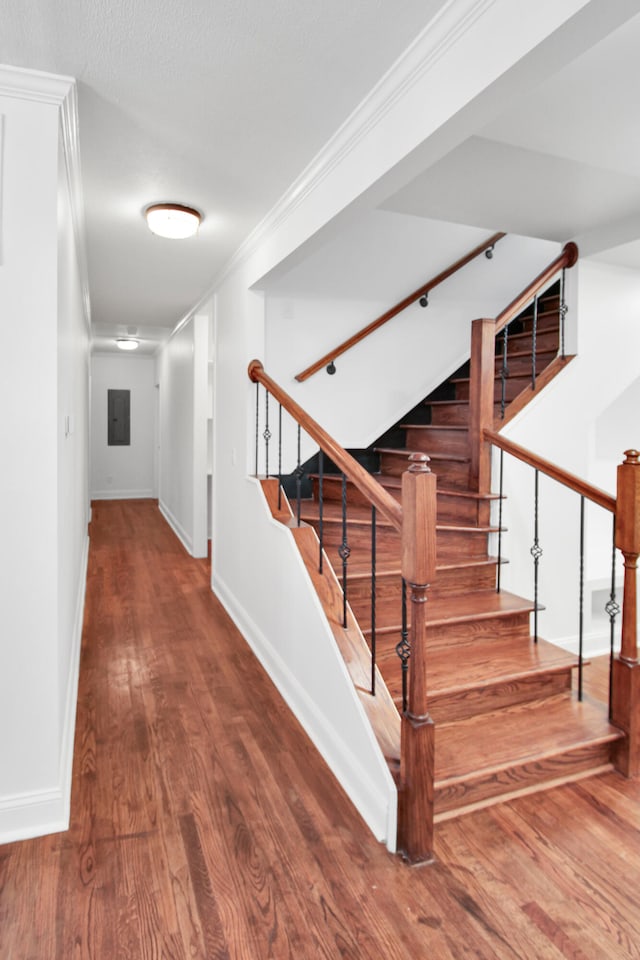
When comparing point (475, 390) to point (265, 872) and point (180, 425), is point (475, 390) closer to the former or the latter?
point (265, 872)

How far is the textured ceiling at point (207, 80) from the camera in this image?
1.61m

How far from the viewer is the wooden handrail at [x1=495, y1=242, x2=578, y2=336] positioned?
128 inches

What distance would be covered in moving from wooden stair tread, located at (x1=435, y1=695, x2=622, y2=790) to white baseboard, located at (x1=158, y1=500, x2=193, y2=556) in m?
4.01

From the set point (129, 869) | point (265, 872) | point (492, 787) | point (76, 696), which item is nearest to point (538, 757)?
point (492, 787)

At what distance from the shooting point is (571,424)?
351 cm

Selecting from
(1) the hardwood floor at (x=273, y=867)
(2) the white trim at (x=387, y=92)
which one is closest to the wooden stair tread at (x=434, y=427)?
(2) the white trim at (x=387, y=92)

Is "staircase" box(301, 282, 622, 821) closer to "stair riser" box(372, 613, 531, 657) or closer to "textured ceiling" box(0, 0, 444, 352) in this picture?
"stair riser" box(372, 613, 531, 657)

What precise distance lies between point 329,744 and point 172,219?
8.44ft

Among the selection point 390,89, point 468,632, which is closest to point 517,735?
point 468,632

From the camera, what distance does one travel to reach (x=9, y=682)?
1.88 m

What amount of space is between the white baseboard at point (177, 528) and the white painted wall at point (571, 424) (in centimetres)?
352

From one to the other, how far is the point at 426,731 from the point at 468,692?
58 centimetres

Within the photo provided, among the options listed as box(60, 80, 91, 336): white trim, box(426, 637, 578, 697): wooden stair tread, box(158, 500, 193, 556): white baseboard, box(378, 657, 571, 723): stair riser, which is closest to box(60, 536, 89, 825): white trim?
box(378, 657, 571, 723): stair riser

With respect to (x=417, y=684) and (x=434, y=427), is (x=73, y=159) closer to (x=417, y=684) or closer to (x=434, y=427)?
(x=417, y=684)
